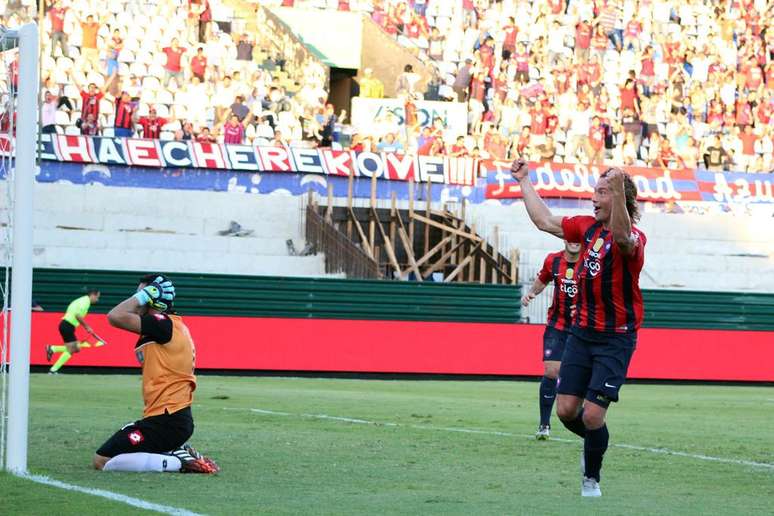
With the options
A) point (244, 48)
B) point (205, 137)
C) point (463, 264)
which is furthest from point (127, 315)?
point (244, 48)

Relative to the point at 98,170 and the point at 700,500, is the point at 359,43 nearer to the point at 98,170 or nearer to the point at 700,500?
the point at 98,170

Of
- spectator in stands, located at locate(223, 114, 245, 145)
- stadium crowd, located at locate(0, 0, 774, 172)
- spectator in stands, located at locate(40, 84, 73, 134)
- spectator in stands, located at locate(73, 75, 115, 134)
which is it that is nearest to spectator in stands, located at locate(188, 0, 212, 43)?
stadium crowd, located at locate(0, 0, 774, 172)

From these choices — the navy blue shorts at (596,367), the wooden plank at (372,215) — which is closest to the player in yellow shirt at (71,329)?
the wooden plank at (372,215)

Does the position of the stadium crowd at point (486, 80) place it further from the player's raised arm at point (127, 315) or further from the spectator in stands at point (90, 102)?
the player's raised arm at point (127, 315)

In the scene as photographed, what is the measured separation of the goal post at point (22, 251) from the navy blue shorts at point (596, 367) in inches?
138

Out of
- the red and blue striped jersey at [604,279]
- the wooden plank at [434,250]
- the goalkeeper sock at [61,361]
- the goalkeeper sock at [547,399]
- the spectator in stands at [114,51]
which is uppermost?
the spectator in stands at [114,51]

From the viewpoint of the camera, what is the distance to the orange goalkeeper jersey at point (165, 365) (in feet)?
34.6

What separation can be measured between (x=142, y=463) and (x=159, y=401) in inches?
17.6

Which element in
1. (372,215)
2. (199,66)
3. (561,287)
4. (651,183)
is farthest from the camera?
(651,183)

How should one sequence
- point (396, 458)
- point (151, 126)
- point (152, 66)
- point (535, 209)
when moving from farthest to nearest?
1. point (152, 66)
2. point (151, 126)
3. point (396, 458)
4. point (535, 209)

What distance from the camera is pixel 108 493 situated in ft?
29.6

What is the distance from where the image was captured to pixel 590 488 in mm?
9508

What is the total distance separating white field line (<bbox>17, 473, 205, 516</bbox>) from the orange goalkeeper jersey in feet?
3.62

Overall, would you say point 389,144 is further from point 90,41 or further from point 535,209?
point 535,209
